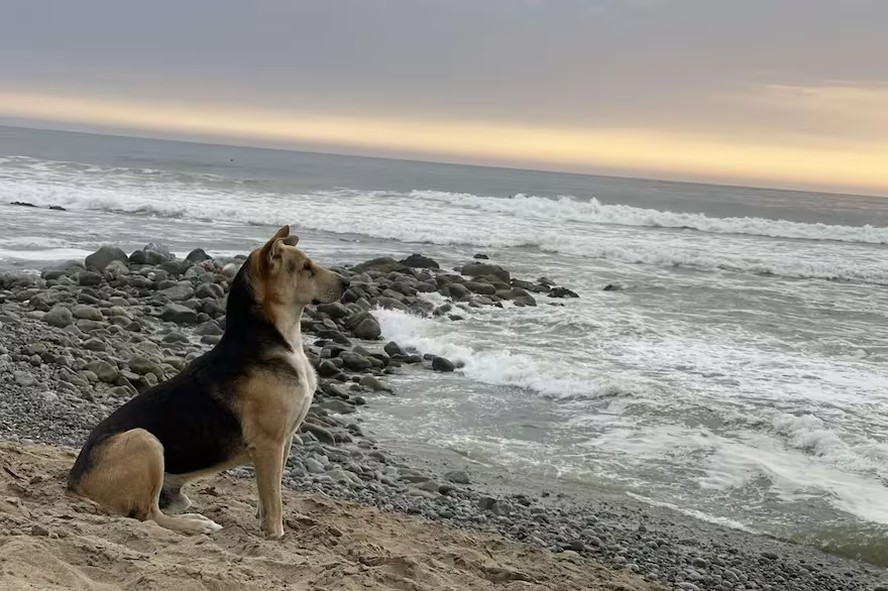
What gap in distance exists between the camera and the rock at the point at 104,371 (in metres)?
8.33

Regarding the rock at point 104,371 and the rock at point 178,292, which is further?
the rock at point 178,292

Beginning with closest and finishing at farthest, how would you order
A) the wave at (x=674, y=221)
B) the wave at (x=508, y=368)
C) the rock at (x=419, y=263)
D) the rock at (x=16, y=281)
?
the wave at (x=508, y=368) < the rock at (x=16, y=281) < the rock at (x=419, y=263) < the wave at (x=674, y=221)

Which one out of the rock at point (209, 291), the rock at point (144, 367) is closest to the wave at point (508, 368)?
the rock at point (209, 291)

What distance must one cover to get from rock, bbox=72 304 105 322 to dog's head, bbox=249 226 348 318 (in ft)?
24.0

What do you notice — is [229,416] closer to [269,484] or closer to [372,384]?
[269,484]

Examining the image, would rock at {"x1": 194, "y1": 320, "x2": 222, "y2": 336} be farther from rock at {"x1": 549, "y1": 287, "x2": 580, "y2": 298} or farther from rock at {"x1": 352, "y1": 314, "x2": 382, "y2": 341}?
rock at {"x1": 549, "y1": 287, "x2": 580, "y2": 298}

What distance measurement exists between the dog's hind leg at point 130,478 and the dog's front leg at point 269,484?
40cm

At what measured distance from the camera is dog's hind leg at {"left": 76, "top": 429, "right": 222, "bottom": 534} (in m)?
4.40

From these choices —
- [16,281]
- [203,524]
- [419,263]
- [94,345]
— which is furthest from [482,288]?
[203,524]

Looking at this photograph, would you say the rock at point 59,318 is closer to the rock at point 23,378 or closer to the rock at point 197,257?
the rock at point 23,378

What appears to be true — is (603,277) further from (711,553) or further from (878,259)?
(711,553)

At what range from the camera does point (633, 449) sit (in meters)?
8.25

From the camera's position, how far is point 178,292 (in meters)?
13.7

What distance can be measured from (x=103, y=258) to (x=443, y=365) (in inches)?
320
